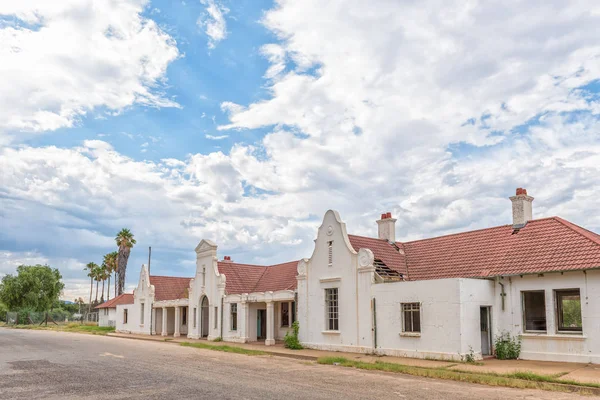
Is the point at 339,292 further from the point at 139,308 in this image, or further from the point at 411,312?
the point at 139,308

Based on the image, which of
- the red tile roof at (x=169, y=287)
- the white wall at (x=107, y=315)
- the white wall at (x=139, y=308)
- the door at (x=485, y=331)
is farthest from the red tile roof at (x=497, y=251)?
the white wall at (x=107, y=315)

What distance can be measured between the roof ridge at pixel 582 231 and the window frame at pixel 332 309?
9.82 m

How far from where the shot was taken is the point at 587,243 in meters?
19.0

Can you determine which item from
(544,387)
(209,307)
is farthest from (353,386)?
(209,307)

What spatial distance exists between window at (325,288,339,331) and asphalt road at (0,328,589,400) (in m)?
4.57

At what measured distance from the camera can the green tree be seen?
231 ft

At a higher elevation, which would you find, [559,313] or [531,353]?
[559,313]

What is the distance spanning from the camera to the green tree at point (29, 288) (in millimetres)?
70375

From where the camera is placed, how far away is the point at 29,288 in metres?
71.1

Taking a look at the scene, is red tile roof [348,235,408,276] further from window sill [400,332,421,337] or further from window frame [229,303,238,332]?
window frame [229,303,238,332]

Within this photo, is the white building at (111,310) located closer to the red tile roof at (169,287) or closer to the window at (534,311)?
the red tile roof at (169,287)

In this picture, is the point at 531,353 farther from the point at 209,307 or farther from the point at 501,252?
the point at 209,307

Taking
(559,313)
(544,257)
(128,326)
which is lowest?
(128,326)

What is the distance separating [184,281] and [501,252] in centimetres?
3145
